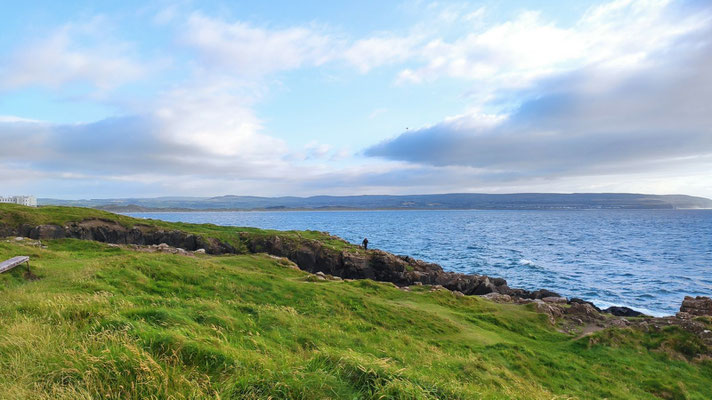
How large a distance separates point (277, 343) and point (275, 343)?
0.66ft

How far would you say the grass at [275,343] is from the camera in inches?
226

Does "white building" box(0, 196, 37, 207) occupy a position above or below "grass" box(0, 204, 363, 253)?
above

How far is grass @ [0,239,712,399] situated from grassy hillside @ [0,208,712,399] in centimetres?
5

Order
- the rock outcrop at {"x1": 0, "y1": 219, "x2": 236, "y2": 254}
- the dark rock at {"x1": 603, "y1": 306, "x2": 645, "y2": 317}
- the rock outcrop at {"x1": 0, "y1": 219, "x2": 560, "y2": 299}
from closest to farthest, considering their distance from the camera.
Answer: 1. the dark rock at {"x1": 603, "y1": 306, "x2": 645, "y2": 317}
2. the rock outcrop at {"x1": 0, "y1": 219, "x2": 560, "y2": 299}
3. the rock outcrop at {"x1": 0, "y1": 219, "x2": 236, "y2": 254}

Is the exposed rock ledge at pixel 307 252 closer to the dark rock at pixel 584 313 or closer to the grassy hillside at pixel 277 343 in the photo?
the grassy hillside at pixel 277 343

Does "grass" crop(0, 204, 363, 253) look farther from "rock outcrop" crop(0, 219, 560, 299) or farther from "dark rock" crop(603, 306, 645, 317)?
"dark rock" crop(603, 306, 645, 317)

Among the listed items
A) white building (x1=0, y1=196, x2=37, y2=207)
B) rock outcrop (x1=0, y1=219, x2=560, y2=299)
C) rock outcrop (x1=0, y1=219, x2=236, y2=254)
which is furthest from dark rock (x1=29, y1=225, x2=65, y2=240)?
white building (x1=0, y1=196, x2=37, y2=207)

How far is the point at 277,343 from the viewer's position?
10.8m

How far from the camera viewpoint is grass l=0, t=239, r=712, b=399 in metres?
5.75

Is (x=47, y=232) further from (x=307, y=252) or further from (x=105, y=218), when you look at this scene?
(x=307, y=252)

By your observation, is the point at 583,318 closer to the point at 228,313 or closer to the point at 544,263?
the point at 228,313

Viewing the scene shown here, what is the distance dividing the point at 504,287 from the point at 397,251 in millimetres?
37115

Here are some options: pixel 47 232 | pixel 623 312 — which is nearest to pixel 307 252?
pixel 47 232

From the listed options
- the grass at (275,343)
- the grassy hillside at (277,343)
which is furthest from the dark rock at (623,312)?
the grass at (275,343)
